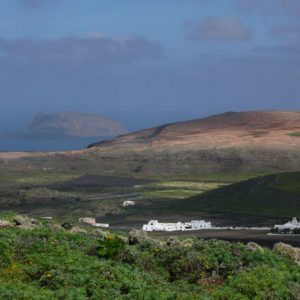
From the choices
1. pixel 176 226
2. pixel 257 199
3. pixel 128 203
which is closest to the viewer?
pixel 176 226

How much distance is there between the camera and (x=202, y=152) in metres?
84.6

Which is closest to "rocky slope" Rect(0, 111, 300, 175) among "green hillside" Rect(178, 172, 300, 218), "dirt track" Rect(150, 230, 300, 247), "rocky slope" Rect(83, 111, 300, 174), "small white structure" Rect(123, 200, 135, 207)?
"rocky slope" Rect(83, 111, 300, 174)

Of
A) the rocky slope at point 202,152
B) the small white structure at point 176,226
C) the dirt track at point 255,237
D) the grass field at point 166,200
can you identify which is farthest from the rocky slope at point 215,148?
the dirt track at point 255,237

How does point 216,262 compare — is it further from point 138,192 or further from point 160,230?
point 138,192

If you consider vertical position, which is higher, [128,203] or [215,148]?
[215,148]

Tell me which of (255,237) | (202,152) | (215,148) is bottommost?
(255,237)

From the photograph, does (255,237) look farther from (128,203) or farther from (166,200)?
(166,200)

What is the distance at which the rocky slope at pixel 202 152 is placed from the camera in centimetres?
8069

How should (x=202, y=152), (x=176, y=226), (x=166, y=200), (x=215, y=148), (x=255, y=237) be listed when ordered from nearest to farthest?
(x=255, y=237) < (x=176, y=226) < (x=166, y=200) < (x=202, y=152) < (x=215, y=148)

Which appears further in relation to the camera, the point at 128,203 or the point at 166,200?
the point at 166,200

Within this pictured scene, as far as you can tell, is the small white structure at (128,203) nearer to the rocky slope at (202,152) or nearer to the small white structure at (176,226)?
the small white structure at (176,226)

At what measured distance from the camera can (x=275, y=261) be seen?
49.0ft

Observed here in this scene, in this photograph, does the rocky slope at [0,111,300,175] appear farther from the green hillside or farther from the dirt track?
the dirt track

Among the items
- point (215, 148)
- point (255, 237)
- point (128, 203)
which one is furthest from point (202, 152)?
point (255, 237)
